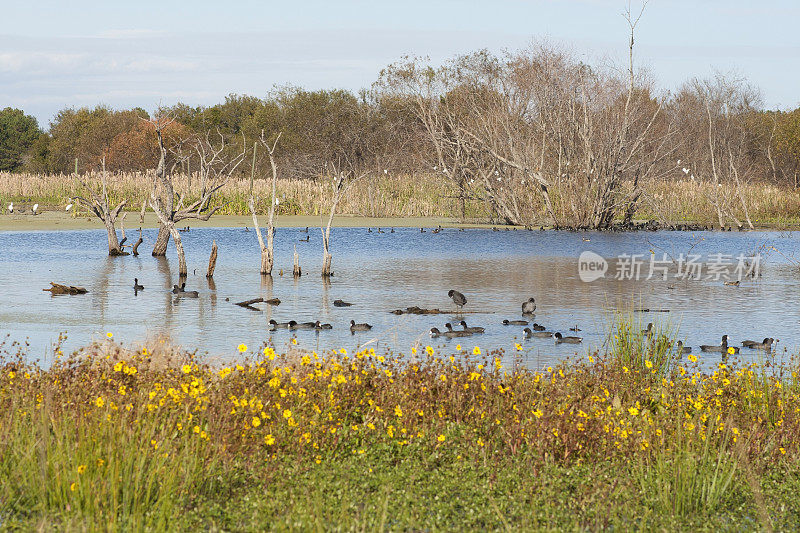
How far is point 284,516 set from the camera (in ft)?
21.2

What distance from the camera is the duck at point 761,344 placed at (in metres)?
14.1

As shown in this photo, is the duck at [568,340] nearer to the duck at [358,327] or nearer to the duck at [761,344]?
the duck at [761,344]

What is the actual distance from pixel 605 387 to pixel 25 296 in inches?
568

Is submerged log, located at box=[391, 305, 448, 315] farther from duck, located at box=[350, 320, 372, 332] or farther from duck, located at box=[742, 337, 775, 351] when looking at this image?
duck, located at box=[742, 337, 775, 351]

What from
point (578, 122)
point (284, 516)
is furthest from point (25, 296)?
point (578, 122)

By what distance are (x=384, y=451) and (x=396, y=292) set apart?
13856 millimetres

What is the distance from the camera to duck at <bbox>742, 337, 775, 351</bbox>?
46.2 ft

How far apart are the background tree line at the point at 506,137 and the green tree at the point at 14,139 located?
0.51 ft

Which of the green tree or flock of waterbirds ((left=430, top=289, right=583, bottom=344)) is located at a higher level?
the green tree

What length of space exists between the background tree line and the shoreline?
1666 millimetres

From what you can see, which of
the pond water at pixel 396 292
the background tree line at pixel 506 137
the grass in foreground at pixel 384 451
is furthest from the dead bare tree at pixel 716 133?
the grass in foreground at pixel 384 451

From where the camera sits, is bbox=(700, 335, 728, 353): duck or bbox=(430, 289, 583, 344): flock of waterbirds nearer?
bbox=(700, 335, 728, 353): duck

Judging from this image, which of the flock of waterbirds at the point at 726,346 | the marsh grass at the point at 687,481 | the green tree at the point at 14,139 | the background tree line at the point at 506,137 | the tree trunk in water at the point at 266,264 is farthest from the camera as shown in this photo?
the green tree at the point at 14,139

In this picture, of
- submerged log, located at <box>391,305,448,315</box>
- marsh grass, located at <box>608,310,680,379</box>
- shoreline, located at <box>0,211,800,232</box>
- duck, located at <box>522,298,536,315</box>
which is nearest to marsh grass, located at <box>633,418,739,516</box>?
marsh grass, located at <box>608,310,680,379</box>
